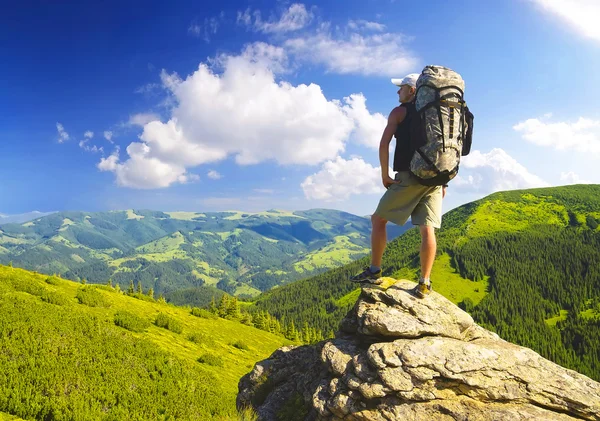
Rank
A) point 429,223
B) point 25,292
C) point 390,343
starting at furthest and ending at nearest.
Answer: point 25,292 < point 429,223 < point 390,343

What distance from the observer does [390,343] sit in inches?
337

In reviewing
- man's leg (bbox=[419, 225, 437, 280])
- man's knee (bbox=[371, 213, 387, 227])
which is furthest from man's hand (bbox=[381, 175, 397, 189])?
man's leg (bbox=[419, 225, 437, 280])

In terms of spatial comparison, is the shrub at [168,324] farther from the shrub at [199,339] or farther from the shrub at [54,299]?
the shrub at [54,299]

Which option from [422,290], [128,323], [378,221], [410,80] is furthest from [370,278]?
[128,323]

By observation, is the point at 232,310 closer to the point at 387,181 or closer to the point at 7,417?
the point at 7,417

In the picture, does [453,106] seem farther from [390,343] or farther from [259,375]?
[259,375]

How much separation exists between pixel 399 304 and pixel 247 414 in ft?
18.1

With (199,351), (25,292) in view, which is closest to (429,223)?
(199,351)

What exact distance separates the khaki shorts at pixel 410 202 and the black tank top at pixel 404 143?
0.83 feet

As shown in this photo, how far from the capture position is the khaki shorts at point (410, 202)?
9.37m

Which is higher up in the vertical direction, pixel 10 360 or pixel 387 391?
pixel 387 391

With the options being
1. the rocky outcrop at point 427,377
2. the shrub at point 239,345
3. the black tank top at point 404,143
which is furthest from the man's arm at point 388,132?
the shrub at point 239,345

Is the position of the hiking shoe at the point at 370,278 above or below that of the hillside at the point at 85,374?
above

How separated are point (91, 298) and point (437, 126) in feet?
75.5
